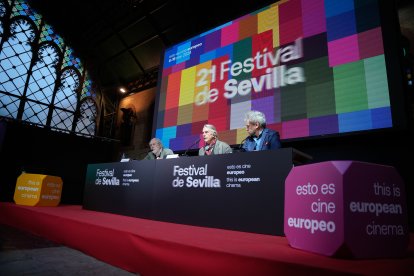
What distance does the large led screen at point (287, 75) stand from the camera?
2.52 metres

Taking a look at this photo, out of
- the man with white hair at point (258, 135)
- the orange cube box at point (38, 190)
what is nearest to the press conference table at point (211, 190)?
the man with white hair at point (258, 135)

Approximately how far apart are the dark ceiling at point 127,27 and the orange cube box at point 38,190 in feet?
15.5

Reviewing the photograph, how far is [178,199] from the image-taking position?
1839 millimetres

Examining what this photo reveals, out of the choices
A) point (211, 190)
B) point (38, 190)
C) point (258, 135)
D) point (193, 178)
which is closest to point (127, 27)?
point (38, 190)

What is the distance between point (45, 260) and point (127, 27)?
7.68 metres

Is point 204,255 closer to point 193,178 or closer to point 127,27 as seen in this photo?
point 193,178

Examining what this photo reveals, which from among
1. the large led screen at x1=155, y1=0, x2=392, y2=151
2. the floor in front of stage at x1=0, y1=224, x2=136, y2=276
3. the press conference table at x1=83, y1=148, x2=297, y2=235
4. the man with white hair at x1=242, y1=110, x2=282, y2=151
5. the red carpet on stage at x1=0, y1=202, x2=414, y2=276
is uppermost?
the large led screen at x1=155, y1=0, x2=392, y2=151

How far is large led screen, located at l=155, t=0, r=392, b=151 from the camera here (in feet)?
8.26

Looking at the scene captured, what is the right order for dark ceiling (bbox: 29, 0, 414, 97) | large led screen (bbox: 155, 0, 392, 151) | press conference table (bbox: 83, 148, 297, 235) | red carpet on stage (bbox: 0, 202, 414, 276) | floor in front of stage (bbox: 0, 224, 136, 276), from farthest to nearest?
dark ceiling (bbox: 29, 0, 414, 97) → large led screen (bbox: 155, 0, 392, 151) → press conference table (bbox: 83, 148, 297, 235) → floor in front of stage (bbox: 0, 224, 136, 276) → red carpet on stage (bbox: 0, 202, 414, 276)

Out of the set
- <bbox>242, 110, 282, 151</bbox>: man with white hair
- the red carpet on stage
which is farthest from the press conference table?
<bbox>242, 110, 282, 151</bbox>: man with white hair

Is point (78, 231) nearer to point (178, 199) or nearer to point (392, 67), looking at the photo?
point (178, 199)

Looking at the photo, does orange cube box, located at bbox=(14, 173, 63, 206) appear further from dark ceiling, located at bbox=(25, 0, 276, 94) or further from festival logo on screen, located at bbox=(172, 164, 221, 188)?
dark ceiling, located at bbox=(25, 0, 276, 94)

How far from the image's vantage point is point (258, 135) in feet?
8.45

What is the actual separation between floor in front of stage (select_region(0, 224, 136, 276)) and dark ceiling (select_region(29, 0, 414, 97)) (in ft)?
18.1
